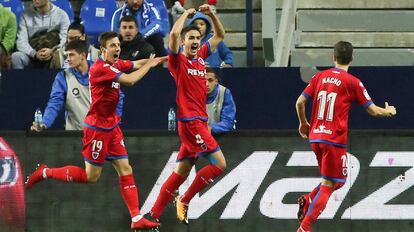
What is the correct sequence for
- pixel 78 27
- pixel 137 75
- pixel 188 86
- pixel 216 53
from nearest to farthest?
1. pixel 137 75
2. pixel 188 86
3. pixel 78 27
4. pixel 216 53

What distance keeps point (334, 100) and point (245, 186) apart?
1.73 meters

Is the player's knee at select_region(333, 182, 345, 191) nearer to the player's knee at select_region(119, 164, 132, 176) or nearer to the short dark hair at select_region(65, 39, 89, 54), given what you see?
the player's knee at select_region(119, 164, 132, 176)

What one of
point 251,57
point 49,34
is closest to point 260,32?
point 251,57

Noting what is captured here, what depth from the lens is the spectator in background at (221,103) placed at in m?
14.9

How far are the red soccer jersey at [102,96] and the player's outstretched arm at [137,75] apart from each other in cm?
17

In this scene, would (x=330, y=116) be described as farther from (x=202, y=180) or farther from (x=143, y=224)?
(x=143, y=224)

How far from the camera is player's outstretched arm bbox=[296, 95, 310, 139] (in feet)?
46.0

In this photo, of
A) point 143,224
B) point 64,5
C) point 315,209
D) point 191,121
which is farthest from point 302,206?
point 64,5

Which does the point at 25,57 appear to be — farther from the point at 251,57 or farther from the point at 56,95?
the point at 251,57

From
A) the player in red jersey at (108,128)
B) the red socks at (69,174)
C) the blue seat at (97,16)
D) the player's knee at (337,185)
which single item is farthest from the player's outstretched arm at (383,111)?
the blue seat at (97,16)

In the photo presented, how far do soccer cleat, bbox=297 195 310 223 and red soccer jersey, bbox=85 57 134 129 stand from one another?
206 centimetres

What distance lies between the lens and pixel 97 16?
17531mm

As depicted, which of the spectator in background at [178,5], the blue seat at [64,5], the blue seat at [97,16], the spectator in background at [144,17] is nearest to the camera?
the spectator in background at [144,17]

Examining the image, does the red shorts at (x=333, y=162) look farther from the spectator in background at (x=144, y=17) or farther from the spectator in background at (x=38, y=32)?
the spectator in background at (x=38, y=32)
